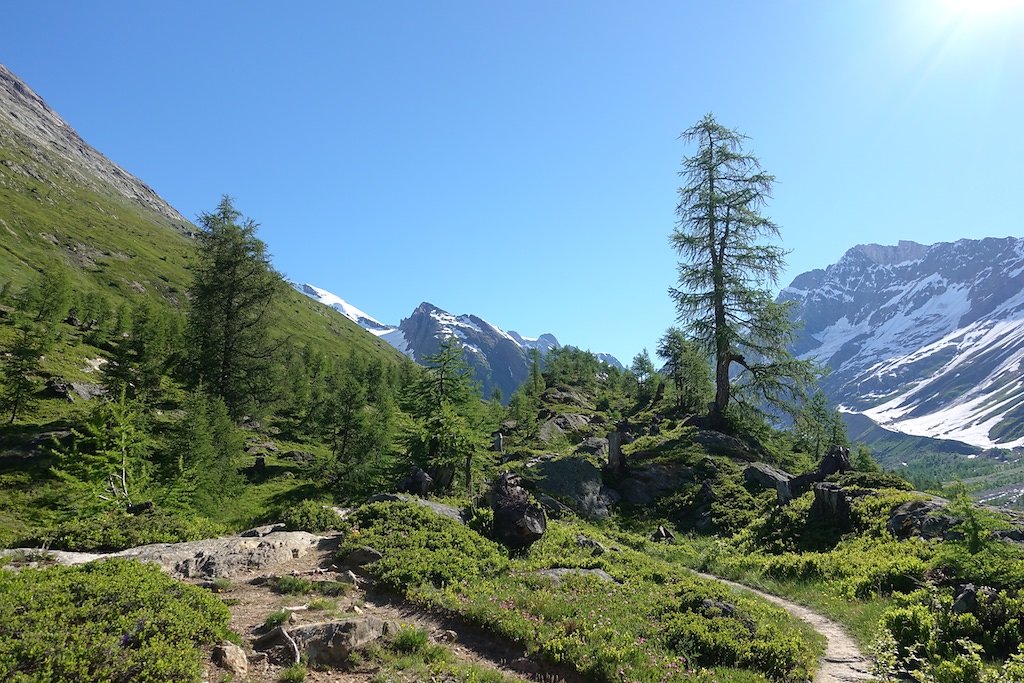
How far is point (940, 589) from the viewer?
13773 mm

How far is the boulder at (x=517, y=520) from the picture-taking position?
1912 centimetres

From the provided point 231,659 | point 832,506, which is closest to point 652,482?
point 832,506

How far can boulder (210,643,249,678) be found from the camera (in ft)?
30.0

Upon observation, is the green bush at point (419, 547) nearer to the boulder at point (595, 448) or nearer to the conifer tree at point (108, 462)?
the conifer tree at point (108, 462)

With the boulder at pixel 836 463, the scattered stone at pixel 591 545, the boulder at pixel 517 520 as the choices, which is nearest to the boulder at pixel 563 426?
the boulder at pixel 836 463

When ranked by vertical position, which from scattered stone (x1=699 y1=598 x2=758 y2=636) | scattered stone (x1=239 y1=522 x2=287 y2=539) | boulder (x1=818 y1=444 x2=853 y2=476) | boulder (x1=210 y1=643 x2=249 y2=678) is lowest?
scattered stone (x1=239 y1=522 x2=287 y2=539)

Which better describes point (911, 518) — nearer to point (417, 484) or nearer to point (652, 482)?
point (652, 482)

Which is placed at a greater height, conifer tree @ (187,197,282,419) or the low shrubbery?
conifer tree @ (187,197,282,419)

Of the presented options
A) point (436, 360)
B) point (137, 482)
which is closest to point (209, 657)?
point (137, 482)

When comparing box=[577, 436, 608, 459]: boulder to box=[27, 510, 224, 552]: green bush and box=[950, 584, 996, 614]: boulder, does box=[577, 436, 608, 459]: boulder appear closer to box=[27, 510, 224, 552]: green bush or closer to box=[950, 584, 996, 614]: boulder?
box=[950, 584, 996, 614]: boulder

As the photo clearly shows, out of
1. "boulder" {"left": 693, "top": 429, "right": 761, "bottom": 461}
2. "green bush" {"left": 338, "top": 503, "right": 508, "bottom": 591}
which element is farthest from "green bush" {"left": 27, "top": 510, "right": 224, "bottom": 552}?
"boulder" {"left": 693, "top": 429, "right": 761, "bottom": 461}

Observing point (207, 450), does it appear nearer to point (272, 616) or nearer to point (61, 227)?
point (272, 616)

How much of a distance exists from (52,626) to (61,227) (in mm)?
172279

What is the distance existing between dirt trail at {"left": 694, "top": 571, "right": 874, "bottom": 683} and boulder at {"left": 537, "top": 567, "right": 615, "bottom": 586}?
5686 mm
